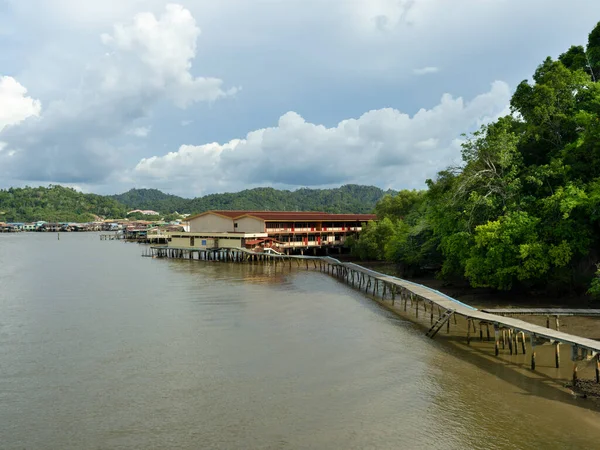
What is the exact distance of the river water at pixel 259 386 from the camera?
1425cm

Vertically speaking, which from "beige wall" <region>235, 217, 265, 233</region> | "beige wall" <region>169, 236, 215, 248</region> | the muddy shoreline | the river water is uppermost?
"beige wall" <region>235, 217, 265, 233</region>

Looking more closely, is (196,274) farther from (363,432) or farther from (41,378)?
(363,432)

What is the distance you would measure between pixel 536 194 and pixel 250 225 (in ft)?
157

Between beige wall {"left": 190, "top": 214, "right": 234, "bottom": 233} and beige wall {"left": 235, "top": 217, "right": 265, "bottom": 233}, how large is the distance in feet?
5.79

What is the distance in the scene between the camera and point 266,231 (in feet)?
232

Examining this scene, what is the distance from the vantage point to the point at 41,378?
19359mm

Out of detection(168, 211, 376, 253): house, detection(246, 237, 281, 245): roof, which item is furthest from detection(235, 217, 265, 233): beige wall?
detection(246, 237, 281, 245): roof

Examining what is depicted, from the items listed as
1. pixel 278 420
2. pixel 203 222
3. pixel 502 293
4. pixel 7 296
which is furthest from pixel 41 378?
pixel 203 222

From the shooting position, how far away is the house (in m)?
70.7

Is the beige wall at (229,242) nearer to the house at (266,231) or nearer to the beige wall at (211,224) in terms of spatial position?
the house at (266,231)

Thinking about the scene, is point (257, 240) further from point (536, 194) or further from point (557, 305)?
point (557, 305)

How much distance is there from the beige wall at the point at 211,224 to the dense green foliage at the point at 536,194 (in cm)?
4509

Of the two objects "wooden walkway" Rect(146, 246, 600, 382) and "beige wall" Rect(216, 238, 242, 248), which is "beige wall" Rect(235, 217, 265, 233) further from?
"wooden walkway" Rect(146, 246, 600, 382)

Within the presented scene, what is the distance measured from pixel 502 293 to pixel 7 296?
134ft
